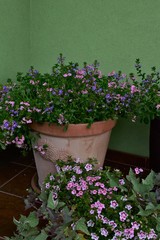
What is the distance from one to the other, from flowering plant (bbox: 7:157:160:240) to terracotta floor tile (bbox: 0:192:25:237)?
30cm

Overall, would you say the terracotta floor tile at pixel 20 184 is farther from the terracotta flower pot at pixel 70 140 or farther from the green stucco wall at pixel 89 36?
the green stucco wall at pixel 89 36

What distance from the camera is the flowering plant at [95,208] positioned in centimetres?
131

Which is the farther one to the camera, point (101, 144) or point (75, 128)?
point (101, 144)

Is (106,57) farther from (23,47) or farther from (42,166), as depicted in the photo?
(42,166)

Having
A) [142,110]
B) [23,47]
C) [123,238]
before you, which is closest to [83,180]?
[123,238]

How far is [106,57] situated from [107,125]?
79cm

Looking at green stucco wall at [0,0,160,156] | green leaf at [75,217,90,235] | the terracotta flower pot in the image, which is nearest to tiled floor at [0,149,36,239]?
the terracotta flower pot

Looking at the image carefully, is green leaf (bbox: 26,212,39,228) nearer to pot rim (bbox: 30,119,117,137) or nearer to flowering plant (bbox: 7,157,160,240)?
flowering plant (bbox: 7,157,160,240)

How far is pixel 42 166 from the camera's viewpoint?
2.07 m

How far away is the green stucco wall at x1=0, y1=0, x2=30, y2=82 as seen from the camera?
98.2 inches

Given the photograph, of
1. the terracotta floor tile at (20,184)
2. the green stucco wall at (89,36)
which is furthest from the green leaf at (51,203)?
the green stucco wall at (89,36)

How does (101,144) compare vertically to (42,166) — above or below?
above

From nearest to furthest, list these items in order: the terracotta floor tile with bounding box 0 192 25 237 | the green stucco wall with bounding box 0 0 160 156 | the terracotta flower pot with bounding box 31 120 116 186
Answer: the terracotta floor tile with bounding box 0 192 25 237, the terracotta flower pot with bounding box 31 120 116 186, the green stucco wall with bounding box 0 0 160 156

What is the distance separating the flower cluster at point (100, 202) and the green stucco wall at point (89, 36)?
3.79ft
